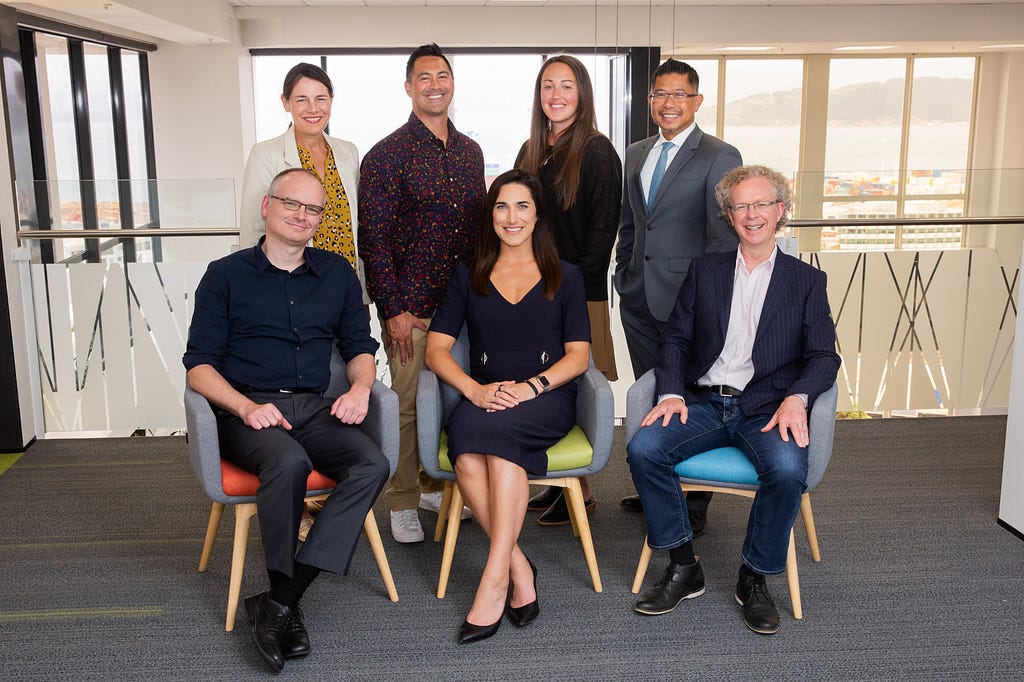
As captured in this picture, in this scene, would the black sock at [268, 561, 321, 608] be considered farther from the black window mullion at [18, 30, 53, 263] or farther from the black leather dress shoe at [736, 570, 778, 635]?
the black window mullion at [18, 30, 53, 263]

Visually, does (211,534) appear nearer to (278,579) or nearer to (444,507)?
(278,579)

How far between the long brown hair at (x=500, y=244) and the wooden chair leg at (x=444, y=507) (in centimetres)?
66

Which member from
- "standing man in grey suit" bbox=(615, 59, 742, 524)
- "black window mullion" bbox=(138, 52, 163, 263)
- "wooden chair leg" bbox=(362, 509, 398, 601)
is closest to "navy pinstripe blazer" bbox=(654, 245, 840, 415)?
"standing man in grey suit" bbox=(615, 59, 742, 524)

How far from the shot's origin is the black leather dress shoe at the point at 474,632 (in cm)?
275

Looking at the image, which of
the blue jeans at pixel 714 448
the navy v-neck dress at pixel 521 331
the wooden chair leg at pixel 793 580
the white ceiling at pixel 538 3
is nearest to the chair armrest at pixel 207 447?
the navy v-neck dress at pixel 521 331

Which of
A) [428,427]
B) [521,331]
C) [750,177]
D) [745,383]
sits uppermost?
[750,177]

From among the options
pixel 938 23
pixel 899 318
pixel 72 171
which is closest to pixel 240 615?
pixel 899 318

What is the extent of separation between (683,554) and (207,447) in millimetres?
1471

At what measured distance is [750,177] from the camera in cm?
296

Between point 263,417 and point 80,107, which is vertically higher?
point 80,107

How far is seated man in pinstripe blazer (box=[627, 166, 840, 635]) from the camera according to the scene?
9.29 ft

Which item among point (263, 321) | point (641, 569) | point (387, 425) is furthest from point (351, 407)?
point (641, 569)

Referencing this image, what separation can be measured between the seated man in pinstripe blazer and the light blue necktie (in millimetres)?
385

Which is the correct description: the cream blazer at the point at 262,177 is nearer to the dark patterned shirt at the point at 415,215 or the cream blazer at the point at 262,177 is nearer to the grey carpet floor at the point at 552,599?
the dark patterned shirt at the point at 415,215
